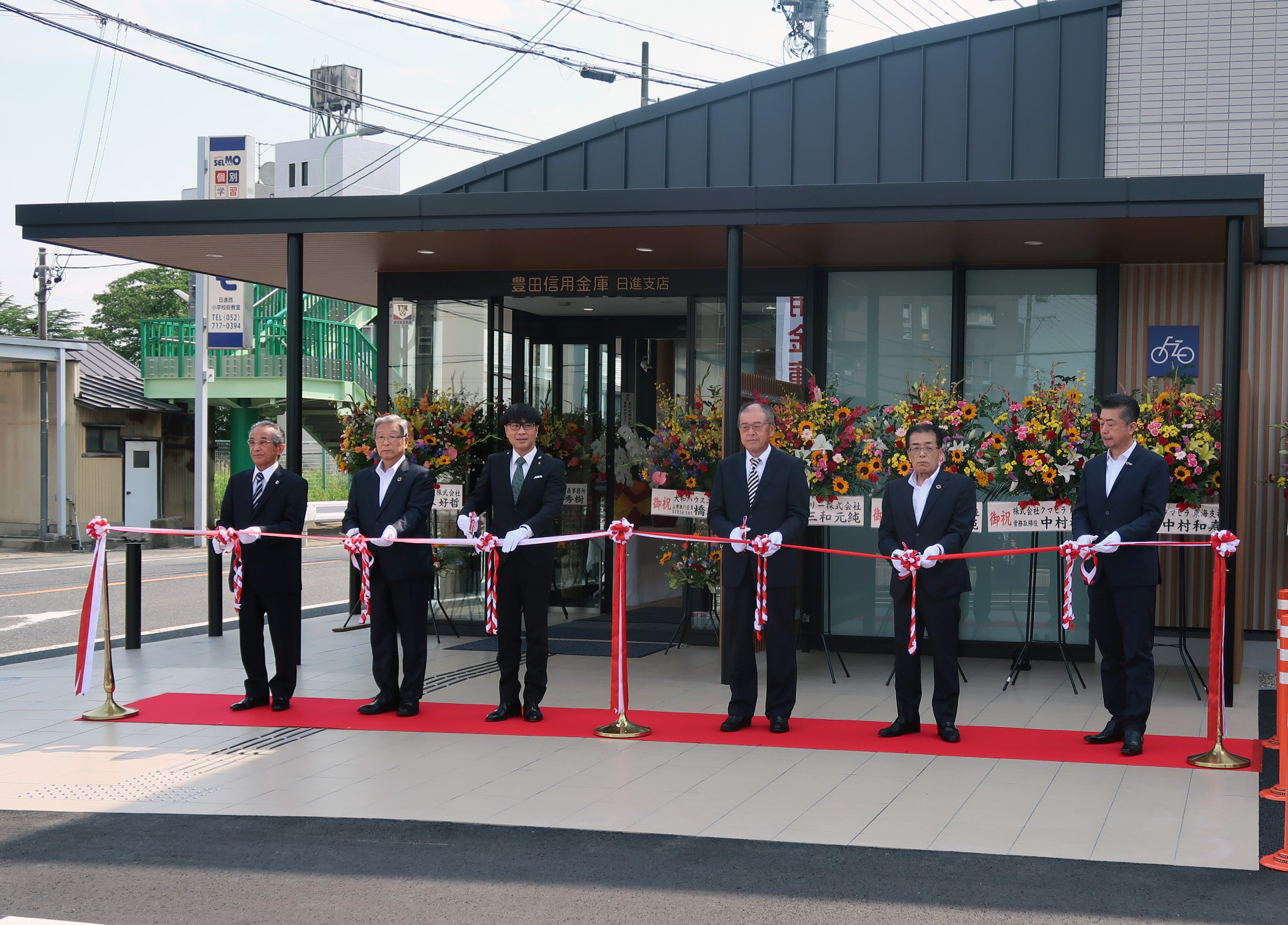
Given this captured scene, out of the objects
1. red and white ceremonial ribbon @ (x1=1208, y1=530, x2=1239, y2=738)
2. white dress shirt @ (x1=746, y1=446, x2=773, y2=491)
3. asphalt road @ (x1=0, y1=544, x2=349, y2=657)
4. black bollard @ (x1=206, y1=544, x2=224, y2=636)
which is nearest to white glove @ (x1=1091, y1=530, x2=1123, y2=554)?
red and white ceremonial ribbon @ (x1=1208, y1=530, x2=1239, y2=738)

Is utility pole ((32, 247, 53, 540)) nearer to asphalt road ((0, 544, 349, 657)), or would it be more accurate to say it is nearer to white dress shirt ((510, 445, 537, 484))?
asphalt road ((0, 544, 349, 657))

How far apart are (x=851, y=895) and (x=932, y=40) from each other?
870cm

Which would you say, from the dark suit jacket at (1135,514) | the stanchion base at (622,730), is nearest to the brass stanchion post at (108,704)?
the stanchion base at (622,730)

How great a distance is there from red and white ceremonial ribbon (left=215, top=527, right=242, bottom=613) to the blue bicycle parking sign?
22.1ft

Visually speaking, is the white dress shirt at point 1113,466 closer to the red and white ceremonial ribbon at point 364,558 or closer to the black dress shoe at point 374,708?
the red and white ceremonial ribbon at point 364,558

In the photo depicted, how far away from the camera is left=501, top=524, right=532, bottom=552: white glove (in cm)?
673

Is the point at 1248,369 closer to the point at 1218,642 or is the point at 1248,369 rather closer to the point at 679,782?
the point at 1218,642

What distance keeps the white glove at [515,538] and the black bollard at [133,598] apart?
4.21 metres

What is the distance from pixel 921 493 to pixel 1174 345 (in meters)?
3.96

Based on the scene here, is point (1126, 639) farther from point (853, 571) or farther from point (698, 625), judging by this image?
point (698, 625)

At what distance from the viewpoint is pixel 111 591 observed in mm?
14594

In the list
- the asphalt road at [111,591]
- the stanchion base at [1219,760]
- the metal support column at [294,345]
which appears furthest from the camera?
the asphalt road at [111,591]

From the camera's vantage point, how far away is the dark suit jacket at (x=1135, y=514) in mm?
6230

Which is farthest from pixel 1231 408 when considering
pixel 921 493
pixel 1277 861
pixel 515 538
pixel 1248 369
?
pixel 515 538
